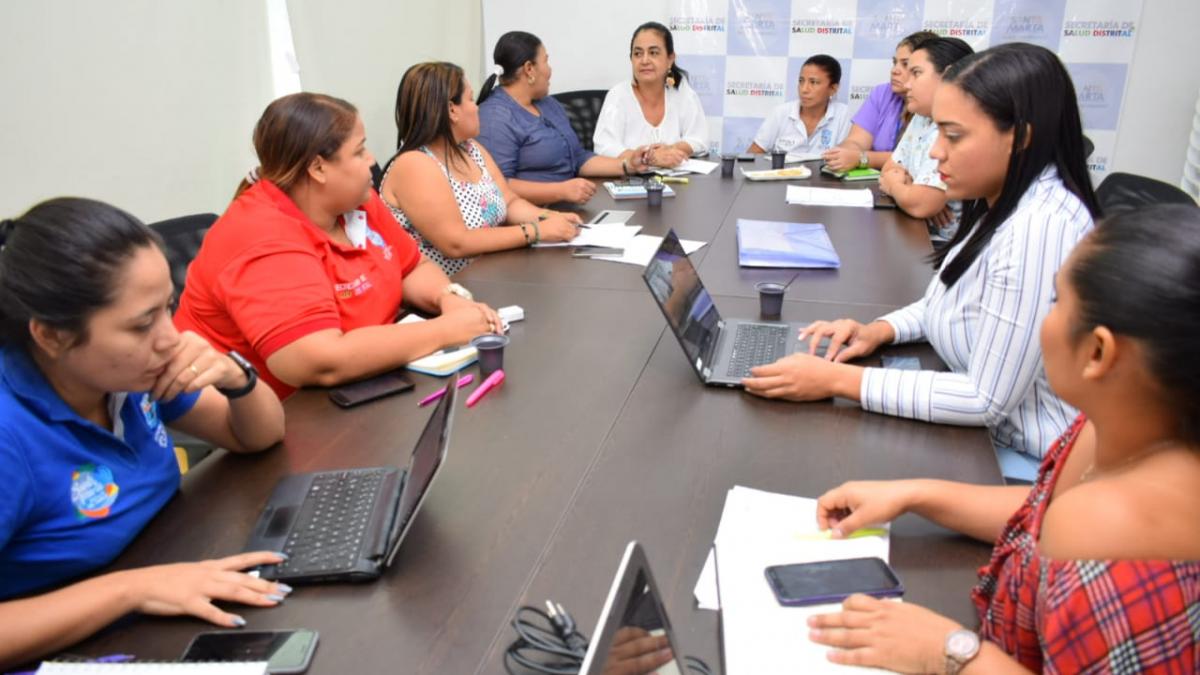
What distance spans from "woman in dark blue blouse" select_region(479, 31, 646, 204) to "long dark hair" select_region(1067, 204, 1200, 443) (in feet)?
9.17

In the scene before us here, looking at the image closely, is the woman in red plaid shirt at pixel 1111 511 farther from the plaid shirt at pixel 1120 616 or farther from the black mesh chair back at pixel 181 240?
the black mesh chair back at pixel 181 240

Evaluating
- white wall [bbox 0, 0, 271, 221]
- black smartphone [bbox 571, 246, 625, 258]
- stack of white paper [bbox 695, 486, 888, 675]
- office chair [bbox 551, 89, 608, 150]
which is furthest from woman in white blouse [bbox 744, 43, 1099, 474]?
office chair [bbox 551, 89, 608, 150]

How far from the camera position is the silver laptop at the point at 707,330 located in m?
1.71

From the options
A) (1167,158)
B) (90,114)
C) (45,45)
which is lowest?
(1167,158)

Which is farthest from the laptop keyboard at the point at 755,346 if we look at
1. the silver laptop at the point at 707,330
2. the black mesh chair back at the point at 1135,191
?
the black mesh chair back at the point at 1135,191

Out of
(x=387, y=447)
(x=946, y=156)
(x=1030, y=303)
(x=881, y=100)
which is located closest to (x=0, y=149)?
(x=387, y=447)

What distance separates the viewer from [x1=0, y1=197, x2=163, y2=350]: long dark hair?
1.16m

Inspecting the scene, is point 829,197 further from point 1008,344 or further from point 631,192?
point 1008,344

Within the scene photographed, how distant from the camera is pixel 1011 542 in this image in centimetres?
103

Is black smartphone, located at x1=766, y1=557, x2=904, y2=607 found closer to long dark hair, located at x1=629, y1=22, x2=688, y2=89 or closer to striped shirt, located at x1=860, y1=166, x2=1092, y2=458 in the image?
striped shirt, located at x1=860, y1=166, x2=1092, y2=458

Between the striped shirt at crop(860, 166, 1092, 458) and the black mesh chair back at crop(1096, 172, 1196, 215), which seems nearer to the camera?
the striped shirt at crop(860, 166, 1092, 458)

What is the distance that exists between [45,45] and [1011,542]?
283 cm

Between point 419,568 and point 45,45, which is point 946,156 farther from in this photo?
point 45,45

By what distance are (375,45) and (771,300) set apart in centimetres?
302
